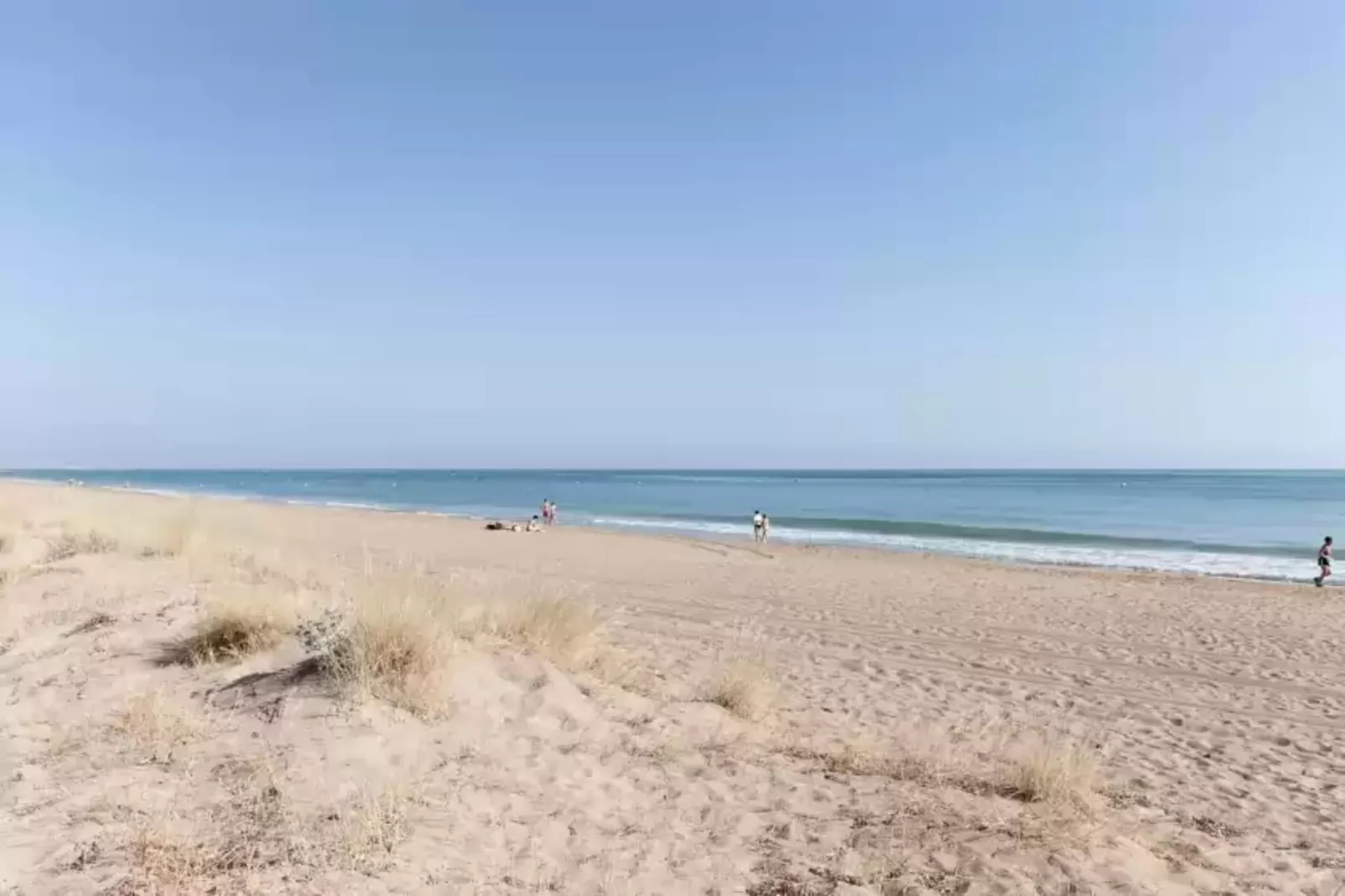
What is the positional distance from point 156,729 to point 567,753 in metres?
2.52

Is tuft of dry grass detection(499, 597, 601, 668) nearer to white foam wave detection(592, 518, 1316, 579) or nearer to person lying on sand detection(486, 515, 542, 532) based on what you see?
white foam wave detection(592, 518, 1316, 579)

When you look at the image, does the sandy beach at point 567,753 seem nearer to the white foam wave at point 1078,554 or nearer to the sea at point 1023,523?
the white foam wave at point 1078,554

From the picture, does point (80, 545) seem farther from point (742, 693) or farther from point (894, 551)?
point (894, 551)

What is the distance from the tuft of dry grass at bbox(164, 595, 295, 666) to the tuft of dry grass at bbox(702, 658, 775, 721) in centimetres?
359

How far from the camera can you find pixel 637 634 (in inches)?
437

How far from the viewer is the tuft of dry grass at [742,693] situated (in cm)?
676

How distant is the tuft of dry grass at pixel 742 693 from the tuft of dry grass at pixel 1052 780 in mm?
2069

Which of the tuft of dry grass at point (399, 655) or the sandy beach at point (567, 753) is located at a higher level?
the tuft of dry grass at point (399, 655)

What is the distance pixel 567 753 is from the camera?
17.3 ft

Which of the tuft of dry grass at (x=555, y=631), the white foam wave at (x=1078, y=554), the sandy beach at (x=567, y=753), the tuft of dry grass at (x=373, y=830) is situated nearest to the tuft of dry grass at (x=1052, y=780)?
the sandy beach at (x=567, y=753)

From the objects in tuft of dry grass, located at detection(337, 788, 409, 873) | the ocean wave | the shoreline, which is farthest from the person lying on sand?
tuft of dry grass, located at detection(337, 788, 409, 873)

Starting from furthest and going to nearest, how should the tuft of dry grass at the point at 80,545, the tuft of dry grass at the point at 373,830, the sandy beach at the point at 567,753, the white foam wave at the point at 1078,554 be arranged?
the white foam wave at the point at 1078,554, the tuft of dry grass at the point at 80,545, the sandy beach at the point at 567,753, the tuft of dry grass at the point at 373,830

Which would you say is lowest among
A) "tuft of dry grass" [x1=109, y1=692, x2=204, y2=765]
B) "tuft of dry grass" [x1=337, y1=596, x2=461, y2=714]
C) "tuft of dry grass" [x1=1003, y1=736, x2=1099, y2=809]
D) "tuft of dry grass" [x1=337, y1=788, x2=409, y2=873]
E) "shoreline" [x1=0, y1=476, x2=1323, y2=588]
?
"shoreline" [x1=0, y1=476, x2=1323, y2=588]

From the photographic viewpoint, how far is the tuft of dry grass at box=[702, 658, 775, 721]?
6.76m
